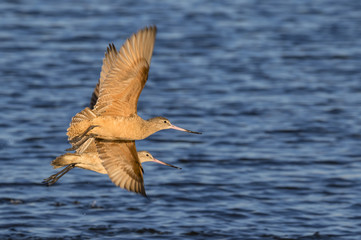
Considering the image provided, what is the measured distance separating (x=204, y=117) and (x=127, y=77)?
654 centimetres

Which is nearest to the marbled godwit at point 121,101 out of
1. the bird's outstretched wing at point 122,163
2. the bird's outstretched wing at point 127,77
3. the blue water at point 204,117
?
the bird's outstretched wing at point 127,77

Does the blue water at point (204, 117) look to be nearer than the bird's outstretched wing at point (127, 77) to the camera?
No

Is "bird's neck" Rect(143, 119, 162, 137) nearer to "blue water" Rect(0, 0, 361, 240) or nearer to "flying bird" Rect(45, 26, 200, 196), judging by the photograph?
"flying bird" Rect(45, 26, 200, 196)

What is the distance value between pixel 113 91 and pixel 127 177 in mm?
845

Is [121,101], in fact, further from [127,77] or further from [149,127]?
[149,127]

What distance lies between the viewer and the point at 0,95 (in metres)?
15.1

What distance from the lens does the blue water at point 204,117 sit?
34.9 feet

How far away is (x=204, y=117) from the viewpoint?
1418 cm

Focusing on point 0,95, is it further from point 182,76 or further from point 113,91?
point 113,91

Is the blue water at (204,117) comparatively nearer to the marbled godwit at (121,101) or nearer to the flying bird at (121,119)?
the flying bird at (121,119)

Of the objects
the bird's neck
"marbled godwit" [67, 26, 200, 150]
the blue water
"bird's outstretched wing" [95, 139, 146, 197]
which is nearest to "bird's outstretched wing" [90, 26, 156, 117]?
"marbled godwit" [67, 26, 200, 150]

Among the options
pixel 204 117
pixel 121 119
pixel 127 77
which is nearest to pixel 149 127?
pixel 121 119

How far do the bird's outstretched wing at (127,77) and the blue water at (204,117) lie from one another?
108 inches

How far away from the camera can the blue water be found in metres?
10.6
